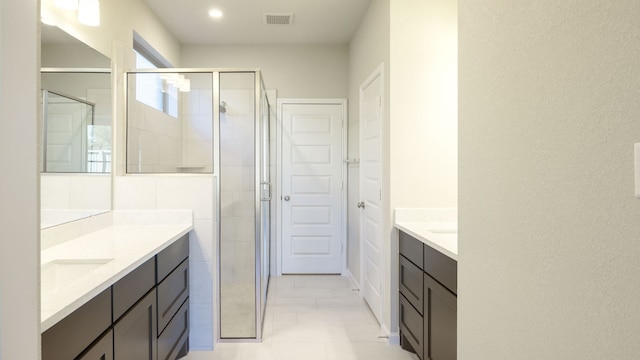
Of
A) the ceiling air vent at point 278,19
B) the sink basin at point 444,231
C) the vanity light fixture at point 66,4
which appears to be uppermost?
the ceiling air vent at point 278,19

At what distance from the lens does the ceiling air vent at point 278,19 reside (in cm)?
351

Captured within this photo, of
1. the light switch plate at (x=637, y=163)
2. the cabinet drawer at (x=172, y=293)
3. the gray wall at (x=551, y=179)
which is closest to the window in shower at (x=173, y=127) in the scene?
the cabinet drawer at (x=172, y=293)

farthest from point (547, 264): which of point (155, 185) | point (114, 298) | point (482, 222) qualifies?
point (155, 185)

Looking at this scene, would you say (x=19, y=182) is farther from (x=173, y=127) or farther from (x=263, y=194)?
(x=263, y=194)

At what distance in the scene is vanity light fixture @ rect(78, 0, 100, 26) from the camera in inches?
83.3

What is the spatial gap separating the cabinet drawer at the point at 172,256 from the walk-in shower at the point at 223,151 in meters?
0.27

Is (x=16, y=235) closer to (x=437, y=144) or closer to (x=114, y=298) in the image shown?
(x=114, y=298)

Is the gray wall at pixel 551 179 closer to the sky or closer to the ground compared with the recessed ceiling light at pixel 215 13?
closer to the ground

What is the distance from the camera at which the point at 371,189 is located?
325 cm

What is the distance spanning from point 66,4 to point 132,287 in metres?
1.56

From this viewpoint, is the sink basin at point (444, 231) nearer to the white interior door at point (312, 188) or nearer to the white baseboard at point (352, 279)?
the white baseboard at point (352, 279)

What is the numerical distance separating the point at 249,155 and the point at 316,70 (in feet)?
6.49

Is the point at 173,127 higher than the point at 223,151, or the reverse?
the point at 173,127

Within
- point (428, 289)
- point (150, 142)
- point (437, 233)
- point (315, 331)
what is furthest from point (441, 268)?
→ point (150, 142)
